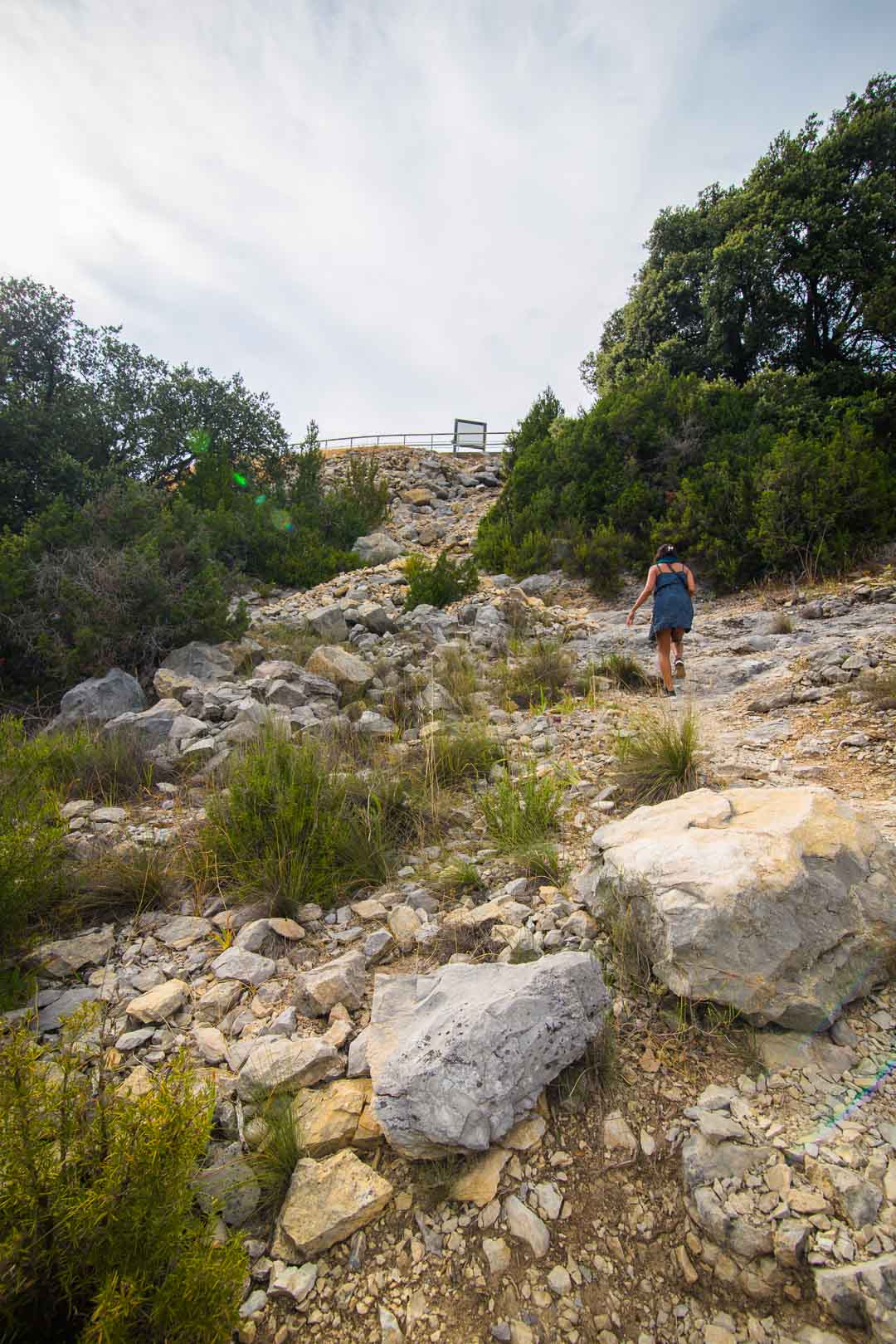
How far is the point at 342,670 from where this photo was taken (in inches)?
269

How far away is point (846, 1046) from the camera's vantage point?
1997 millimetres

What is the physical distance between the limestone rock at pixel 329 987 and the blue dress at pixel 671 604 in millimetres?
5258

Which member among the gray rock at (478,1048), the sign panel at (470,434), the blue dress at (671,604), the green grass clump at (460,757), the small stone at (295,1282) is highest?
the sign panel at (470,434)

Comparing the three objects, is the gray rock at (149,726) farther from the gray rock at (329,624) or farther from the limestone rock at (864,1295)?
the limestone rock at (864,1295)

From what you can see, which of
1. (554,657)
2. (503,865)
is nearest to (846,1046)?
(503,865)

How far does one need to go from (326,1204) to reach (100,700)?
5.64 meters

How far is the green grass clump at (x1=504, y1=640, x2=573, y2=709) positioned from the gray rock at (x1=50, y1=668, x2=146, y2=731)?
3.89m

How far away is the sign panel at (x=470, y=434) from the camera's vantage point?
2889 cm

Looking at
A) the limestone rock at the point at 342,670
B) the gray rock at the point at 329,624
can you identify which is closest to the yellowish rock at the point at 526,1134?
the limestone rock at the point at 342,670

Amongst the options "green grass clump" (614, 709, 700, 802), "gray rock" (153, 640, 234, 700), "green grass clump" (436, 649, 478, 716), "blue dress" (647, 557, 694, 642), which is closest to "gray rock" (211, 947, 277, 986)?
"green grass clump" (614, 709, 700, 802)

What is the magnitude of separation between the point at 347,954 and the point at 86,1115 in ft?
3.97

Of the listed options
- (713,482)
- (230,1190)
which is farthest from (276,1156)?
(713,482)

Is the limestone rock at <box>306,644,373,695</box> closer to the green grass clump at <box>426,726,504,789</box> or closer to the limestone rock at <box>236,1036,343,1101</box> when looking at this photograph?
the green grass clump at <box>426,726,504,789</box>

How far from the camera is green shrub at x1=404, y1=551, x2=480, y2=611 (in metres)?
10.2
